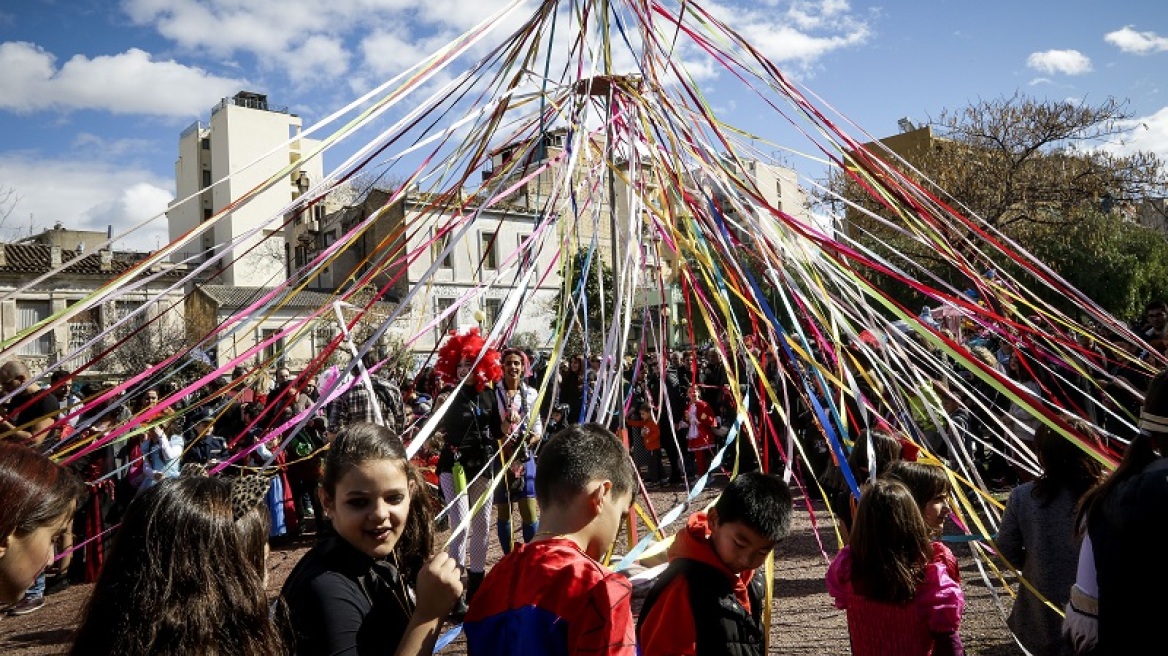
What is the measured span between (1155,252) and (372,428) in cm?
1790

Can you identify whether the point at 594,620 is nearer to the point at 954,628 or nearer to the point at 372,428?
→ the point at 372,428

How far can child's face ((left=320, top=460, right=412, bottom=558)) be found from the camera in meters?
2.09

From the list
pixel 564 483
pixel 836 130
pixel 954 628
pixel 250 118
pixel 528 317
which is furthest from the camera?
pixel 250 118

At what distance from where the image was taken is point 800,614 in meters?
4.87

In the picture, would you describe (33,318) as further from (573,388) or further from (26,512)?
(26,512)

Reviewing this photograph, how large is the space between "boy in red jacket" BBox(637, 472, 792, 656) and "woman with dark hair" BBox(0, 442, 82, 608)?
56.9 inches

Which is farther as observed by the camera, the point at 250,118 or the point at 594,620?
the point at 250,118

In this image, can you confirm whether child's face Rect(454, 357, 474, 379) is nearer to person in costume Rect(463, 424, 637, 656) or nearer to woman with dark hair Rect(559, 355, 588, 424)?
person in costume Rect(463, 424, 637, 656)

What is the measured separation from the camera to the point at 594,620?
1.79m

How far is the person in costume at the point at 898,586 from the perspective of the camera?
2.60 metres

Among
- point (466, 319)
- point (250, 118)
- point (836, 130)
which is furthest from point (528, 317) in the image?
point (836, 130)

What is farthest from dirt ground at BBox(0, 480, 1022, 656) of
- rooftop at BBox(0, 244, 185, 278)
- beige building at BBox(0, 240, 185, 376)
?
rooftop at BBox(0, 244, 185, 278)

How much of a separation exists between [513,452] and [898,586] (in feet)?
11.0

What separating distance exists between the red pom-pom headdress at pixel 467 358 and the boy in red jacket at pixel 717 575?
135 inches
